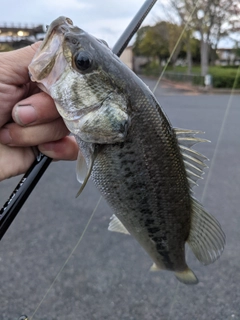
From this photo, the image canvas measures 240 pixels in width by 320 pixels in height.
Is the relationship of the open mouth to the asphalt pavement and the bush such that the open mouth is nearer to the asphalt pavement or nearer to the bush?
the asphalt pavement

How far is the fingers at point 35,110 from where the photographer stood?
55.2 inches

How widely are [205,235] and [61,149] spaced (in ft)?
2.39

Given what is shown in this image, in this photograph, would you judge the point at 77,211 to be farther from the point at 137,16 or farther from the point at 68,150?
the point at 137,16

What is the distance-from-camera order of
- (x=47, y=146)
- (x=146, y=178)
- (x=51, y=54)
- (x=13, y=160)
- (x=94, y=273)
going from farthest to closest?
(x=94, y=273)
(x=13, y=160)
(x=47, y=146)
(x=146, y=178)
(x=51, y=54)

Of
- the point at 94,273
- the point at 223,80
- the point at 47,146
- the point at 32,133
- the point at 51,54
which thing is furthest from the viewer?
the point at 223,80

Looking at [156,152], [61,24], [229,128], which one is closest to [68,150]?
[156,152]

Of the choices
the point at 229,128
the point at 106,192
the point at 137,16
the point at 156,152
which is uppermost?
the point at 137,16

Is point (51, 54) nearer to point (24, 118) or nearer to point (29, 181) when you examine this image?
point (24, 118)

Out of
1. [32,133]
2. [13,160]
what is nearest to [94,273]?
[13,160]

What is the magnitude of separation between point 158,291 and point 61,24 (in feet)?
8.05

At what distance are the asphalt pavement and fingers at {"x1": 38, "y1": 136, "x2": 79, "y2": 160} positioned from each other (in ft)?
4.36

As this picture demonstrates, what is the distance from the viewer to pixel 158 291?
121 inches

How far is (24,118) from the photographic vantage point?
57.0 inches

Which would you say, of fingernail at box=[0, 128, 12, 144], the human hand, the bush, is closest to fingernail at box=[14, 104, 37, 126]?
the human hand
